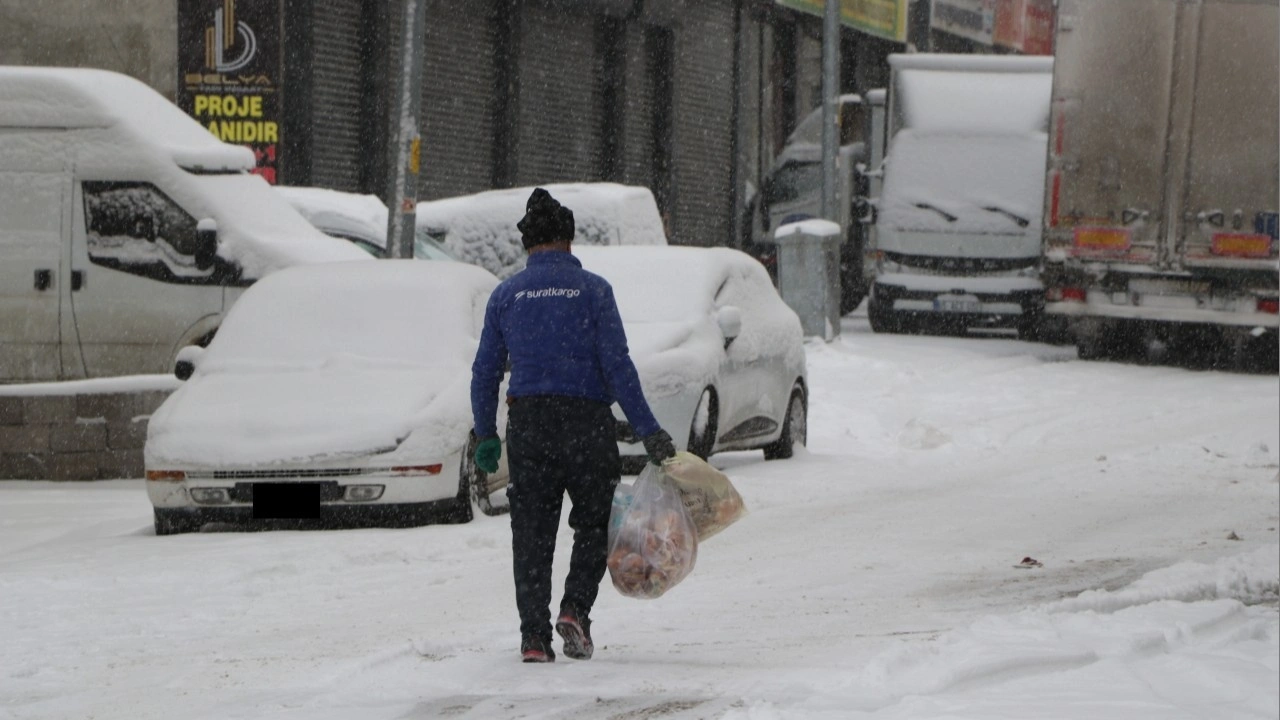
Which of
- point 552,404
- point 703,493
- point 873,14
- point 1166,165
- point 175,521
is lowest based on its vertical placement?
point 175,521

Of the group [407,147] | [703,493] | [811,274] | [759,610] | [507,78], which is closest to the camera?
[703,493]

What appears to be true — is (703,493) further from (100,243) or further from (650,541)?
(100,243)

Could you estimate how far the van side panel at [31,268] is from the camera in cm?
1526

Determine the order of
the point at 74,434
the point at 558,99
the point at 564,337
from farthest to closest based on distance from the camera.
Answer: the point at 558,99
the point at 74,434
the point at 564,337

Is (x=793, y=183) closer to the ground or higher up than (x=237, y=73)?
closer to the ground

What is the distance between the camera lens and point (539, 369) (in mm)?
7520

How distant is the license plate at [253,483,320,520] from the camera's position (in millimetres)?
11086

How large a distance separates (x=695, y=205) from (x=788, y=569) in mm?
26177

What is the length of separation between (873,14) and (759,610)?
3381cm

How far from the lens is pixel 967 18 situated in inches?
1800

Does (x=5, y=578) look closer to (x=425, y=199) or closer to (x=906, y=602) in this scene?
(x=906, y=602)

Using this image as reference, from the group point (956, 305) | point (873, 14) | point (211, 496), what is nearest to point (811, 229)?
point (956, 305)

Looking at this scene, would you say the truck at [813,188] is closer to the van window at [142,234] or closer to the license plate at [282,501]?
the van window at [142,234]

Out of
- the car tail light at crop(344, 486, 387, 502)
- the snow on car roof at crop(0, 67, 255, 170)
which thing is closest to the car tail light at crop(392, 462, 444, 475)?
the car tail light at crop(344, 486, 387, 502)
